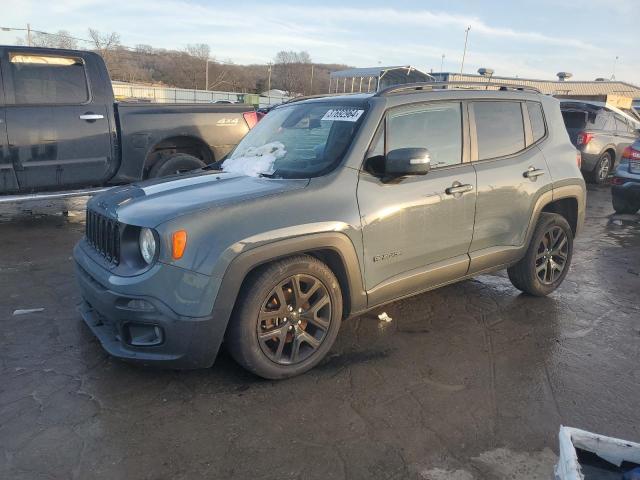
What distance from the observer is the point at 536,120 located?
460 cm

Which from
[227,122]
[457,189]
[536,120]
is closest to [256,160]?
[457,189]

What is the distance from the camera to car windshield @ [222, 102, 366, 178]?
3504mm

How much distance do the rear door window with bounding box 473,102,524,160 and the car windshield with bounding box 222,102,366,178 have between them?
1120 mm

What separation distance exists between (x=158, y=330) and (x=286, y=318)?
0.76 m

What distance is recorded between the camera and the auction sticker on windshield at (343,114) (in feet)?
11.8

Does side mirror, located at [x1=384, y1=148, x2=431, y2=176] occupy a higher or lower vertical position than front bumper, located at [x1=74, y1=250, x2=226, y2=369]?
higher

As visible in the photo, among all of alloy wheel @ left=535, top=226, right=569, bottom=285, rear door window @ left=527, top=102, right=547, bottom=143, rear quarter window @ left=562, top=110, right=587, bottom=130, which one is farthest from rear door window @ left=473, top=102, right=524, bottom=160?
rear quarter window @ left=562, top=110, right=587, bottom=130

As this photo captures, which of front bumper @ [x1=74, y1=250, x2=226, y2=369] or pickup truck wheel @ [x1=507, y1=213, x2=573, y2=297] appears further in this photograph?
pickup truck wheel @ [x1=507, y1=213, x2=573, y2=297]

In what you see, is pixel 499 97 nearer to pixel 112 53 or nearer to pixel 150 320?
pixel 150 320

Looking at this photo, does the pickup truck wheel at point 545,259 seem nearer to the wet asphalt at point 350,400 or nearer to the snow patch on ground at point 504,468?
the wet asphalt at point 350,400

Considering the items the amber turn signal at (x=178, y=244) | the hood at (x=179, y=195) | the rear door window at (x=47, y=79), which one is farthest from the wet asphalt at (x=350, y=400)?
the rear door window at (x=47, y=79)

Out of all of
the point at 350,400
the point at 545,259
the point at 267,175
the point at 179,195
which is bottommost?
the point at 350,400

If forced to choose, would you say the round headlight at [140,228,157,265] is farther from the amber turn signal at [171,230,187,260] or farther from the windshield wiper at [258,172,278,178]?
the windshield wiper at [258,172,278,178]

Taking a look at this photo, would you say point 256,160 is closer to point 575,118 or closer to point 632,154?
point 632,154
